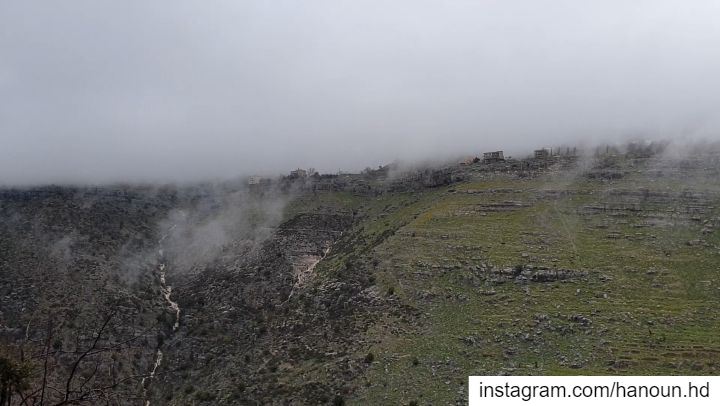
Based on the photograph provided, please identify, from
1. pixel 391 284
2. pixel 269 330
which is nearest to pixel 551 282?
pixel 391 284

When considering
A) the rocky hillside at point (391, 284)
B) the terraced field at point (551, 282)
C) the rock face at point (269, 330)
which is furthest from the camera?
the rock face at point (269, 330)

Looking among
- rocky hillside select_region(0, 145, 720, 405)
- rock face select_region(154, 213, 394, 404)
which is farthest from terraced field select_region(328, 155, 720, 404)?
rock face select_region(154, 213, 394, 404)

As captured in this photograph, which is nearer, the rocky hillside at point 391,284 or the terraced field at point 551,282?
the terraced field at point 551,282

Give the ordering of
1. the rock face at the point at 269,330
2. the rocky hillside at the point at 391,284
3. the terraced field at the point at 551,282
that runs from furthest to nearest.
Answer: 1. the rock face at the point at 269,330
2. the rocky hillside at the point at 391,284
3. the terraced field at the point at 551,282

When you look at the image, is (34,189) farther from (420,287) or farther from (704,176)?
(704,176)

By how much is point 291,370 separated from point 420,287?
17494 mm

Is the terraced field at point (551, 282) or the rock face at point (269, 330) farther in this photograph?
the rock face at point (269, 330)

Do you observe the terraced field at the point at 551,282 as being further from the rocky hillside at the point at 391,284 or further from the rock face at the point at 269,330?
the rock face at the point at 269,330

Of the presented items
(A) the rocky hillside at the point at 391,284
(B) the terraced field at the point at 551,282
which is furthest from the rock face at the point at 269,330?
(B) the terraced field at the point at 551,282

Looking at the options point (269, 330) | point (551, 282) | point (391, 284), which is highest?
point (551, 282)

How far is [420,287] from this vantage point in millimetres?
68125

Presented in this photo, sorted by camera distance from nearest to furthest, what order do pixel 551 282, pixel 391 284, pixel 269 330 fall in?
pixel 551 282
pixel 391 284
pixel 269 330

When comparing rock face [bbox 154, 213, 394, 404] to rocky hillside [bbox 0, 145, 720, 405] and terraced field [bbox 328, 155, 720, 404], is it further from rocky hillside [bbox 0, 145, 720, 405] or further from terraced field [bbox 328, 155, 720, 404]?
terraced field [bbox 328, 155, 720, 404]

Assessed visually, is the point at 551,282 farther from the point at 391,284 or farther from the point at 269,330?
the point at 269,330
